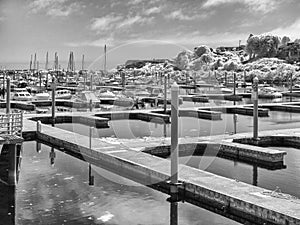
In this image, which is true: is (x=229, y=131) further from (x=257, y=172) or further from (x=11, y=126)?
(x=11, y=126)

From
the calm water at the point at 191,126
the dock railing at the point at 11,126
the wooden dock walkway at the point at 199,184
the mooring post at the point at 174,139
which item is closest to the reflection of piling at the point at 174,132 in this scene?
the mooring post at the point at 174,139

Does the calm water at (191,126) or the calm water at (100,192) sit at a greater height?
the calm water at (191,126)

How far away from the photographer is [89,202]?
10.4 metres

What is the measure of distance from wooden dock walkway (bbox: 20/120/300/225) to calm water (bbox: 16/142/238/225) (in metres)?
0.32

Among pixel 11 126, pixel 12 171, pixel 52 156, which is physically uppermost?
pixel 11 126

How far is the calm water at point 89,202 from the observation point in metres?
9.30

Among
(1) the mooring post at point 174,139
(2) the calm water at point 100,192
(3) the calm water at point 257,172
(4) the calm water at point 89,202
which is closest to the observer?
(4) the calm water at point 89,202

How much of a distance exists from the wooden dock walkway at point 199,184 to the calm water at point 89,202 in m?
0.32

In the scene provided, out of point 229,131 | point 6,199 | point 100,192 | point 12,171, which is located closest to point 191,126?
point 229,131

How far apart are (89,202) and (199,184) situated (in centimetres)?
258

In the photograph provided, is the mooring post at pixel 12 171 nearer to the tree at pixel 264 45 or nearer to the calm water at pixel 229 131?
the calm water at pixel 229 131

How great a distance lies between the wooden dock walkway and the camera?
348 inches

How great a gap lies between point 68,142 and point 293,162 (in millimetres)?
7858

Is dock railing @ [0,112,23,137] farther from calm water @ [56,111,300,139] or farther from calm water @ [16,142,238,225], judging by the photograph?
calm water @ [56,111,300,139]
